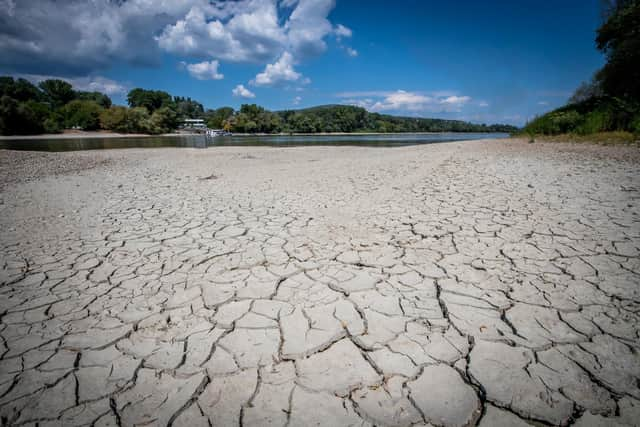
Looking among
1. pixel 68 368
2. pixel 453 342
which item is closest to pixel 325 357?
pixel 453 342

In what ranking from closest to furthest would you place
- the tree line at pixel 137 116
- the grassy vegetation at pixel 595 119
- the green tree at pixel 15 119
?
the grassy vegetation at pixel 595 119 → the green tree at pixel 15 119 → the tree line at pixel 137 116

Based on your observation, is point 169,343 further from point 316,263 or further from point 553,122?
point 553,122

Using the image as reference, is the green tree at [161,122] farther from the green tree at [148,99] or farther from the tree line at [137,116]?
the green tree at [148,99]

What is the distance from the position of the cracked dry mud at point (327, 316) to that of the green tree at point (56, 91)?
93375 millimetres

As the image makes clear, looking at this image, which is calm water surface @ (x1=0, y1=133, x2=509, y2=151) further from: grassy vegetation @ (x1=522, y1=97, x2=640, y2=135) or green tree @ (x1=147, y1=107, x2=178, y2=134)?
green tree @ (x1=147, y1=107, x2=178, y2=134)

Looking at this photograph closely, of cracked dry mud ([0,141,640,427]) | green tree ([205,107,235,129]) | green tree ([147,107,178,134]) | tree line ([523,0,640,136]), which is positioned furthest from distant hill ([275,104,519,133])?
cracked dry mud ([0,141,640,427])

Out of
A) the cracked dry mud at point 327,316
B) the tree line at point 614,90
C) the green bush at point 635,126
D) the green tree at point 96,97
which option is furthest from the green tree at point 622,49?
the green tree at point 96,97

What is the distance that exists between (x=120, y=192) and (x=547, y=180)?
349 inches

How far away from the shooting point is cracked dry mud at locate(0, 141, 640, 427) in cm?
125

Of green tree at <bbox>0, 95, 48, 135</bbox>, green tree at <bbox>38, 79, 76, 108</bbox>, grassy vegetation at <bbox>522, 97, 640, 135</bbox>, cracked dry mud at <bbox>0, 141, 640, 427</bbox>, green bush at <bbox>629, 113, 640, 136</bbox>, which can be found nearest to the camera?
cracked dry mud at <bbox>0, 141, 640, 427</bbox>

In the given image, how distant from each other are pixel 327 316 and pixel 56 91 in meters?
100

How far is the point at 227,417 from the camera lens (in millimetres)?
1196

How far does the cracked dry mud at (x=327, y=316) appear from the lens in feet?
4.12

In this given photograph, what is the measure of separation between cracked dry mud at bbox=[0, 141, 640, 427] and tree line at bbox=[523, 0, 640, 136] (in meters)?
10.2
